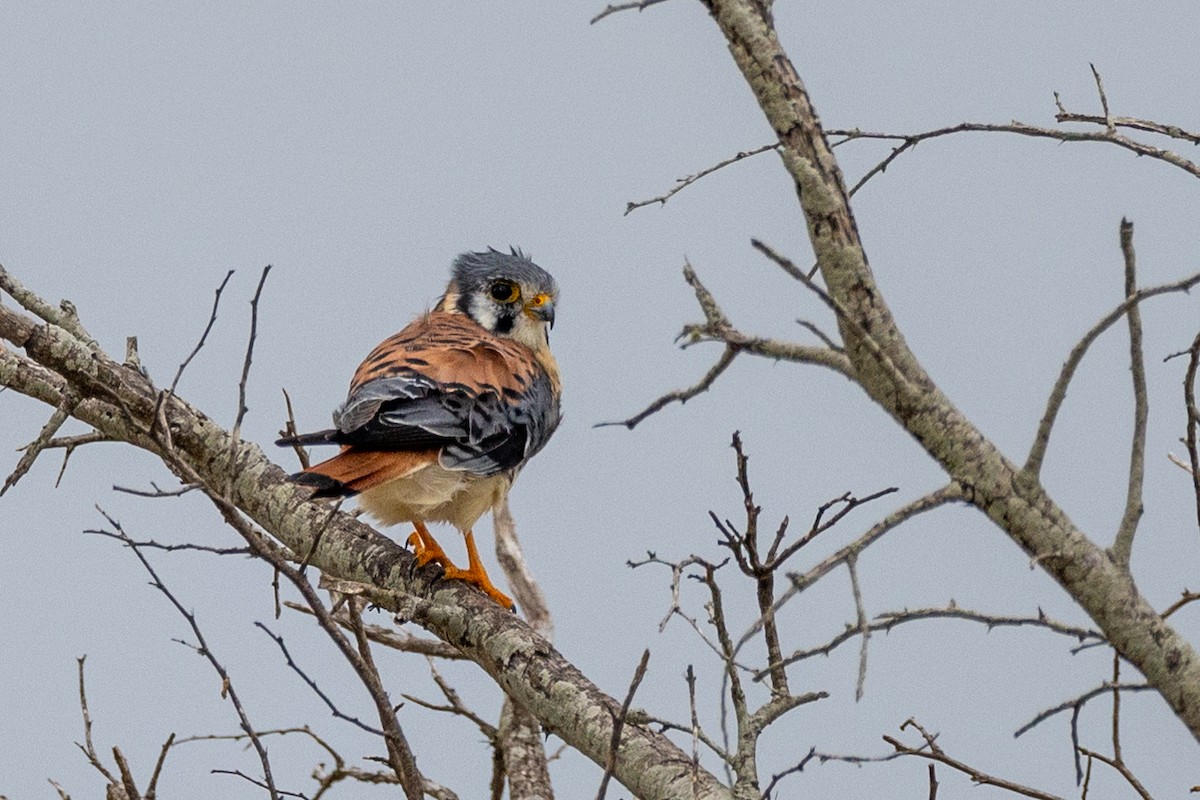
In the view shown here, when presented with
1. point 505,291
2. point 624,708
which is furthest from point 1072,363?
point 505,291

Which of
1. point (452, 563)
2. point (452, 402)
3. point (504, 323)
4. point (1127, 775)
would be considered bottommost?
point (1127, 775)

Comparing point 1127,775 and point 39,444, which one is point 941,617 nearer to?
point 1127,775

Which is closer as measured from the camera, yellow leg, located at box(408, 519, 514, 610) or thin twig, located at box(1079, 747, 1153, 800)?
thin twig, located at box(1079, 747, 1153, 800)

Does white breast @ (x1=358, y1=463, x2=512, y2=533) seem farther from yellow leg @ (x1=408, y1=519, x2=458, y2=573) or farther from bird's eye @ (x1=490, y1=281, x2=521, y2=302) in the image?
bird's eye @ (x1=490, y1=281, x2=521, y2=302)

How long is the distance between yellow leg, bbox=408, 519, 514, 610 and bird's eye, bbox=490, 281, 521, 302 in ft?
2.95

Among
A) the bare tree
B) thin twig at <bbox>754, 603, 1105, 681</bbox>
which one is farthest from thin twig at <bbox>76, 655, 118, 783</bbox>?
thin twig at <bbox>754, 603, 1105, 681</bbox>

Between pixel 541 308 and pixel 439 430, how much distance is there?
93 cm

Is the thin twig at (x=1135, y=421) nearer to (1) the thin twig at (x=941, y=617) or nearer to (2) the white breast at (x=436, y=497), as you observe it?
(1) the thin twig at (x=941, y=617)

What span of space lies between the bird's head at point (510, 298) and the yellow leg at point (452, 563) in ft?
2.63

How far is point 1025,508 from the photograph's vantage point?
79.4 inches

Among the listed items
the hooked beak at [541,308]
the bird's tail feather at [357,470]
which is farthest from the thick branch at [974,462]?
the hooked beak at [541,308]

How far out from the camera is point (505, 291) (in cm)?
397

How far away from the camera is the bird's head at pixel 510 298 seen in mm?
3918

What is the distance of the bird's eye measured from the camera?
3963 millimetres
